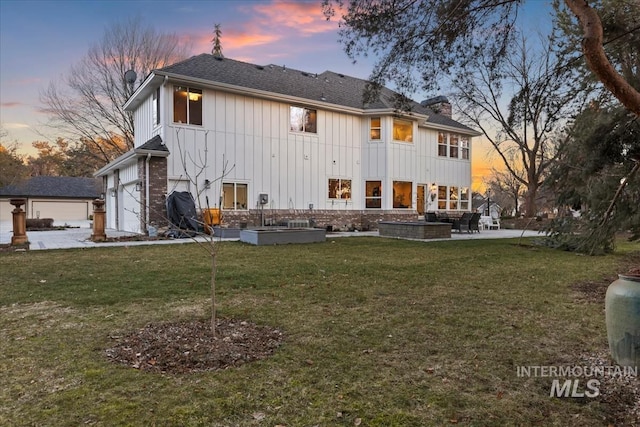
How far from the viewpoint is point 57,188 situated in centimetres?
3216

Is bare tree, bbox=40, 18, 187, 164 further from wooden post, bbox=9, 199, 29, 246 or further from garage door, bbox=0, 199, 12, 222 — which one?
wooden post, bbox=9, 199, 29, 246

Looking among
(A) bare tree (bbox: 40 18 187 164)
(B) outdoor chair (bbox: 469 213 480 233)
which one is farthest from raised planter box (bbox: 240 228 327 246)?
(A) bare tree (bbox: 40 18 187 164)

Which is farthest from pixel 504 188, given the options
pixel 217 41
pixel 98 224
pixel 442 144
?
pixel 98 224

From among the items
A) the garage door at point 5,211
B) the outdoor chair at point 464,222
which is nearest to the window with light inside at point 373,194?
the outdoor chair at point 464,222

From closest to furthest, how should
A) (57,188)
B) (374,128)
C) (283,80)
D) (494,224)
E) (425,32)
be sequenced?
(425,32) → (283,80) → (374,128) → (494,224) → (57,188)

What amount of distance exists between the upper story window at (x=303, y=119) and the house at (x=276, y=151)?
5cm

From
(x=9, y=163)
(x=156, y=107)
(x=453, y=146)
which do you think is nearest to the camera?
(x=156, y=107)

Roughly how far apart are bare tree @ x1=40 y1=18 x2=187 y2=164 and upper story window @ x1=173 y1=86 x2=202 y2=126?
1051cm

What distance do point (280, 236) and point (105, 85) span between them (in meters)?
18.6

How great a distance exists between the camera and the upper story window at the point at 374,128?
1908 cm

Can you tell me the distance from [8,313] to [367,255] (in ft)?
23.2

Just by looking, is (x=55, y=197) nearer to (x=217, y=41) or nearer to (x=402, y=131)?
(x=217, y=41)

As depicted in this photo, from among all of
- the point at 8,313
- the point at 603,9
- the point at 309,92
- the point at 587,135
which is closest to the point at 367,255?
the point at 587,135

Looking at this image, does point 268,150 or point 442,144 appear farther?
point 442,144
